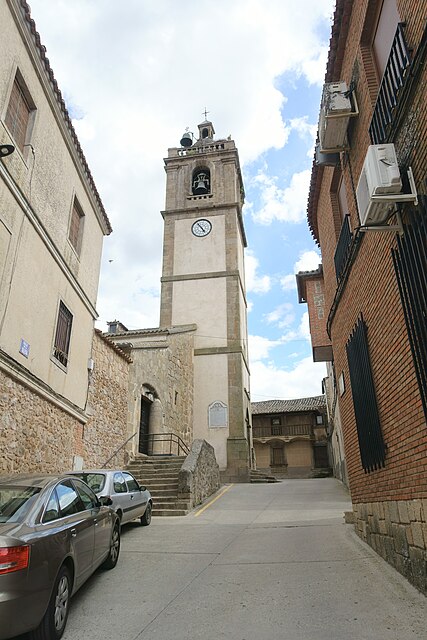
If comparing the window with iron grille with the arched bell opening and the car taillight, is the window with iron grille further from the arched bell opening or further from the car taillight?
the arched bell opening

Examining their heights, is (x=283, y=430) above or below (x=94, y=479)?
above

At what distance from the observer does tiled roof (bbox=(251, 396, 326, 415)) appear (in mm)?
39406

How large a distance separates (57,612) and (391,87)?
6.21 metres

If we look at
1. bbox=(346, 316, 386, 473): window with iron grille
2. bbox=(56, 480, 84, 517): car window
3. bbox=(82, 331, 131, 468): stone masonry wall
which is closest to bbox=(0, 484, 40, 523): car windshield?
bbox=(56, 480, 84, 517): car window

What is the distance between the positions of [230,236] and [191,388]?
9854 millimetres

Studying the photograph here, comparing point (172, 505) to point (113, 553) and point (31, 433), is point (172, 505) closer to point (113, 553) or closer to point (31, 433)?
point (31, 433)

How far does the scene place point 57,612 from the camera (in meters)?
3.67

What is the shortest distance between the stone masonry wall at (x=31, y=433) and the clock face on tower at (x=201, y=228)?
60.8ft

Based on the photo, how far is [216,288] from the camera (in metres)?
25.7

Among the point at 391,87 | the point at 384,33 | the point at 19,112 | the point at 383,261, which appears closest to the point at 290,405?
the point at 19,112

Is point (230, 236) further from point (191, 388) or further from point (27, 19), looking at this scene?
point (27, 19)

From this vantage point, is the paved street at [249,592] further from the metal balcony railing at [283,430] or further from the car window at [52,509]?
the metal balcony railing at [283,430]

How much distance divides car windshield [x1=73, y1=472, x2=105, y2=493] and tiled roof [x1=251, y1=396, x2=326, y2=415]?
107 feet

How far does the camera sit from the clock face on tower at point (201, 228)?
2747 centimetres
